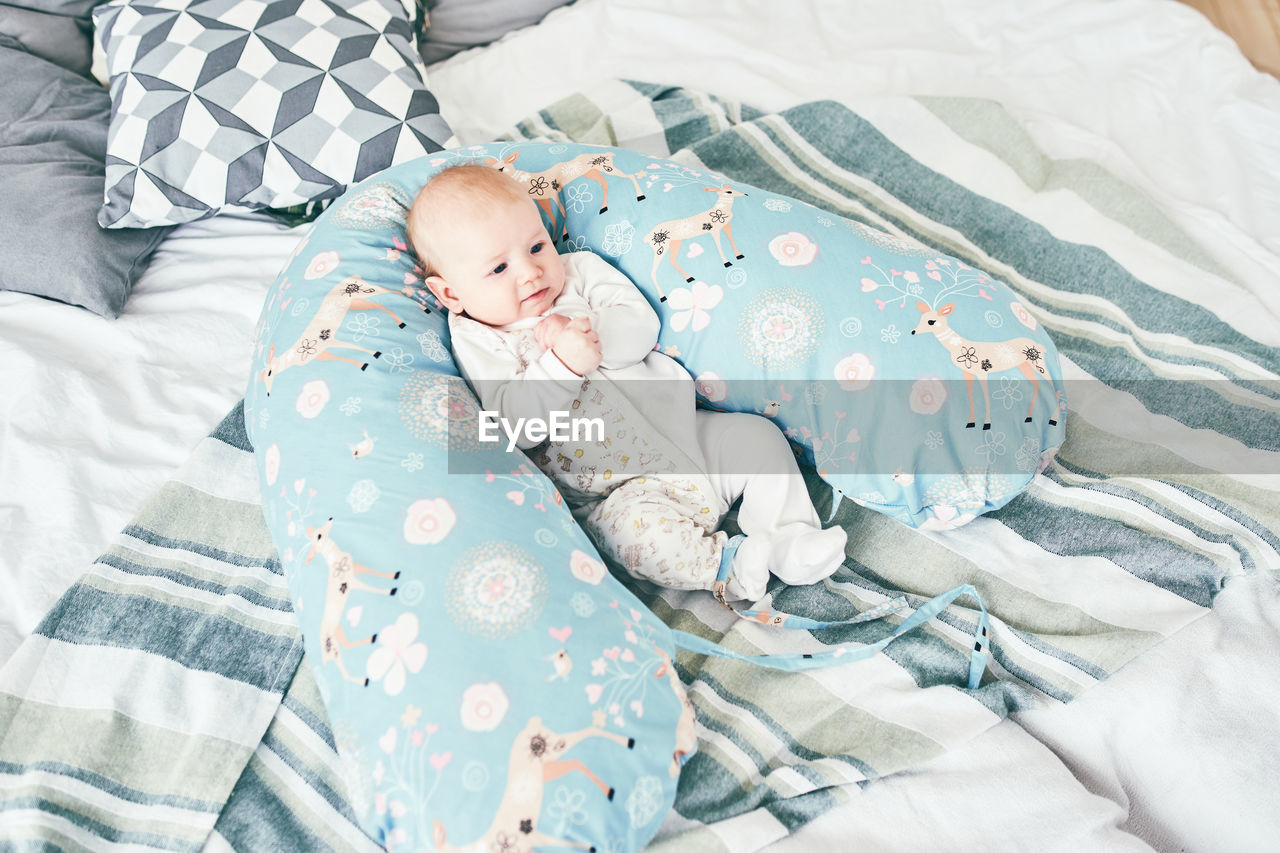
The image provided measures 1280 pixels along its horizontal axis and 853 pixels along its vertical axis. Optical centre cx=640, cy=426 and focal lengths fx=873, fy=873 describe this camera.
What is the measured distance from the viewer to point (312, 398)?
42.8 inches

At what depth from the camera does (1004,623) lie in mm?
1085

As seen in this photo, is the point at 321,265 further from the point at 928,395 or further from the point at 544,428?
the point at 928,395

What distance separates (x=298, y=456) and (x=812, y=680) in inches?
26.6

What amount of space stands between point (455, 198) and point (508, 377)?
255 millimetres

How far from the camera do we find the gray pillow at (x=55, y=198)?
1.44 meters

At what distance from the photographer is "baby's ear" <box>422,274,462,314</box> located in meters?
1.25

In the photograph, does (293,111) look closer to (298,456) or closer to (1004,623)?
(298,456)

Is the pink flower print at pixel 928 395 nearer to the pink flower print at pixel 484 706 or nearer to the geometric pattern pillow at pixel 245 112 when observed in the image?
the pink flower print at pixel 484 706

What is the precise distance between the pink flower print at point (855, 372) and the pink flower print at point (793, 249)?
16 centimetres

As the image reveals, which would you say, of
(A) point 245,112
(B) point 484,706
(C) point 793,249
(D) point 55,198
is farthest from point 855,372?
(D) point 55,198

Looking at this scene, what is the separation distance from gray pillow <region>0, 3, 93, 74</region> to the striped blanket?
37.6 inches

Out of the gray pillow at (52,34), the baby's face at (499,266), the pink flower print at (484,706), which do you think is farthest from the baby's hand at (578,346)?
the gray pillow at (52,34)

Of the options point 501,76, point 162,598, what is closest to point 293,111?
point 501,76

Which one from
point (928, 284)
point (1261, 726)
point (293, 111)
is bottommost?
point (293, 111)
